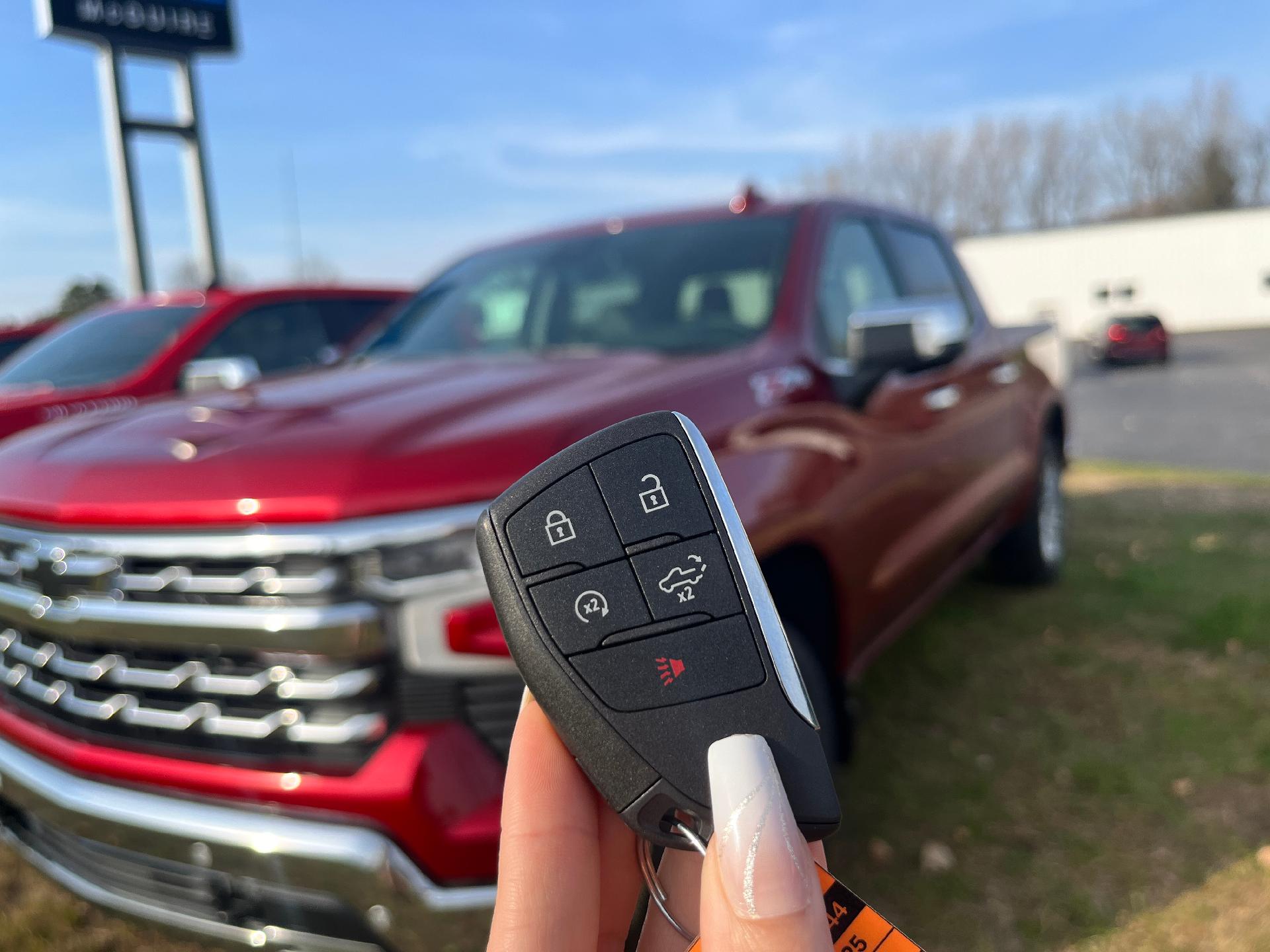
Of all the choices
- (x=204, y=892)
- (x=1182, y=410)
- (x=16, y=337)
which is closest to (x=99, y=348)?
(x=16, y=337)

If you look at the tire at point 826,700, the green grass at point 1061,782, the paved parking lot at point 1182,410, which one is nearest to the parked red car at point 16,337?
the green grass at point 1061,782

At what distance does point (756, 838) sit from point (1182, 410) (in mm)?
19357

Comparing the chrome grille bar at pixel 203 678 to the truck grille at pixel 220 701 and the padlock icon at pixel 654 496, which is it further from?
the padlock icon at pixel 654 496

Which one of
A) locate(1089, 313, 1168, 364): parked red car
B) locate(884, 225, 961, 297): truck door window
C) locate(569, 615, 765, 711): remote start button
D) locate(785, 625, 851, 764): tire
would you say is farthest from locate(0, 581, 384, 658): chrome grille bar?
locate(1089, 313, 1168, 364): parked red car

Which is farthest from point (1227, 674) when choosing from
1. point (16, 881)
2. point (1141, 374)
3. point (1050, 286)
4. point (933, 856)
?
point (1050, 286)

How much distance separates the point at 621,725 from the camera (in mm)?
754

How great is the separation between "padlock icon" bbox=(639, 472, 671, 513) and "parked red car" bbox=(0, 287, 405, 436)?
3.22m

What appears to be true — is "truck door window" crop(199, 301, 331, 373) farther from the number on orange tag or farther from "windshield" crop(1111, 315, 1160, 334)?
"windshield" crop(1111, 315, 1160, 334)

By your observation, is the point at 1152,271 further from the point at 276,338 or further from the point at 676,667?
the point at 676,667

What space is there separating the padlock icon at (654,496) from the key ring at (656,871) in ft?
0.81

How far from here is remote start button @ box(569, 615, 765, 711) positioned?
0.75 m

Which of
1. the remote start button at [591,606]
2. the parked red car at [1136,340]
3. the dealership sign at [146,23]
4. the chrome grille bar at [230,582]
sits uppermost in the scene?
the dealership sign at [146,23]

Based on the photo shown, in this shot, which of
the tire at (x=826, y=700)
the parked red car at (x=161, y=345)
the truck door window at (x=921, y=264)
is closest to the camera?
the tire at (x=826, y=700)

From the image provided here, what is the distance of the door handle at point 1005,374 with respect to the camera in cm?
390
